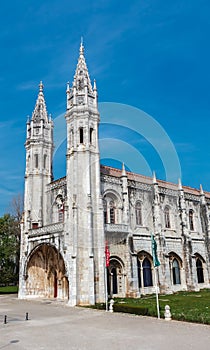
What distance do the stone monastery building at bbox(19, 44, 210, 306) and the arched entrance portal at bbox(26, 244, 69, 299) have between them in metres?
0.10

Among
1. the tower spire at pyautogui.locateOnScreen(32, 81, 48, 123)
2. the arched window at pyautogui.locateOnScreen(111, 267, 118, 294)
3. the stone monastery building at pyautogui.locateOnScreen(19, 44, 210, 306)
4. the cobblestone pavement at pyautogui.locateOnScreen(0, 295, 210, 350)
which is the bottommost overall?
the cobblestone pavement at pyautogui.locateOnScreen(0, 295, 210, 350)

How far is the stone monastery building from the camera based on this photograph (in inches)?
1121

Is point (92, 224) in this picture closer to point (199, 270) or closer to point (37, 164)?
point (37, 164)

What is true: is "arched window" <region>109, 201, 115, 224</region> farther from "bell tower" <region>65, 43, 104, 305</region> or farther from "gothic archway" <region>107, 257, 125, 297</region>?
"gothic archway" <region>107, 257, 125, 297</region>

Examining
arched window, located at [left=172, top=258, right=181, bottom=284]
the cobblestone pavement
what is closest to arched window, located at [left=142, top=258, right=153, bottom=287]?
arched window, located at [left=172, top=258, right=181, bottom=284]

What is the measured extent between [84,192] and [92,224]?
315 cm

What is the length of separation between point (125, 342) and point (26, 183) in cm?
2741

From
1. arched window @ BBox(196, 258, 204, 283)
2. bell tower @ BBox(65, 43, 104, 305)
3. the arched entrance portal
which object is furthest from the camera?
arched window @ BBox(196, 258, 204, 283)

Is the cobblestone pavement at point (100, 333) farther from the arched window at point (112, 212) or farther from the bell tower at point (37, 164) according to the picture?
the bell tower at point (37, 164)

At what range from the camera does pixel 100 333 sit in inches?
581

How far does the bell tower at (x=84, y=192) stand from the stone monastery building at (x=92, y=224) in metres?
0.08

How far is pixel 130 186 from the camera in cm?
3500

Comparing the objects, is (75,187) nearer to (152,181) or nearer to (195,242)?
(152,181)

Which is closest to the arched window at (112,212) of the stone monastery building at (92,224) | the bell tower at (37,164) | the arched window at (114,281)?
the stone monastery building at (92,224)
